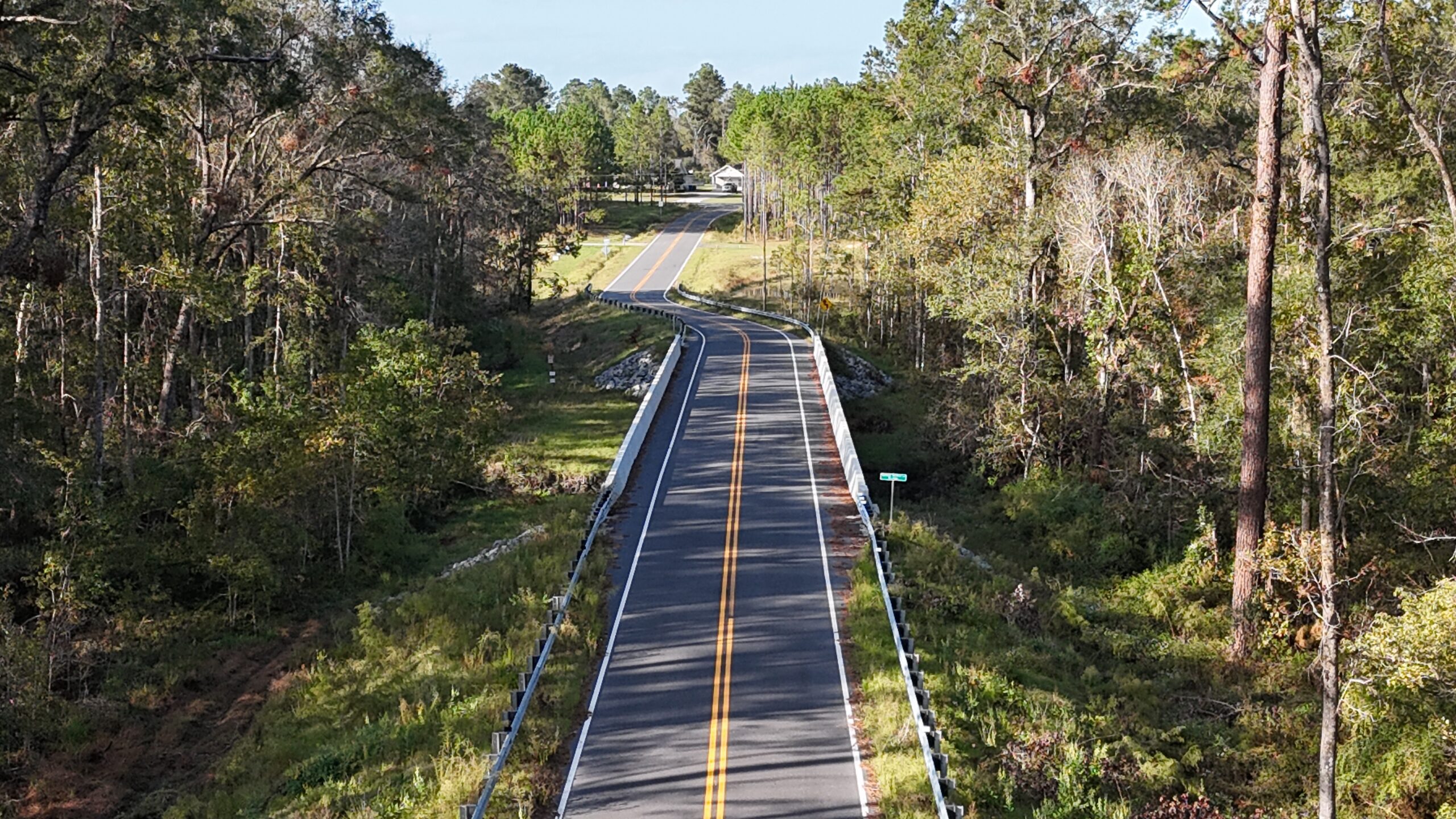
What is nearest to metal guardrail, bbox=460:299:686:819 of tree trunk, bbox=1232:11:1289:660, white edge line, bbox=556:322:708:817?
white edge line, bbox=556:322:708:817

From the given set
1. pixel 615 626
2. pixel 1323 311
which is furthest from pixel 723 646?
pixel 1323 311

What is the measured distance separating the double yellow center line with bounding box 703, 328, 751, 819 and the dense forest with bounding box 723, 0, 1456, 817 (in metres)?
3.63

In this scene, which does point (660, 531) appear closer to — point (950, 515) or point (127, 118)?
point (950, 515)

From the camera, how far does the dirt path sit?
19.2 m

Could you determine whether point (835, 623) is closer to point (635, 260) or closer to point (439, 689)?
point (439, 689)

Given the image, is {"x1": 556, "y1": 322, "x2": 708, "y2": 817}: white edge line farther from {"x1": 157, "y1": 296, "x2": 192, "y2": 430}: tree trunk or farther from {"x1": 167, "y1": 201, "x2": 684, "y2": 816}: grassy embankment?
{"x1": 157, "y1": 296, "x2": 192, "y2": 430}: tree trunk

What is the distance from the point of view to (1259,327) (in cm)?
1995

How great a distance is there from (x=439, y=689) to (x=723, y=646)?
538 centimetres

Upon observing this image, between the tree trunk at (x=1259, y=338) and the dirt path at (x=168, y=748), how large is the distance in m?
19.4

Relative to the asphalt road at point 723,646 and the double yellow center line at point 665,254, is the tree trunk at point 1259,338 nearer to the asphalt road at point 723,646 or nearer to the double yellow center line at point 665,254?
the asphalt road at point 723,646

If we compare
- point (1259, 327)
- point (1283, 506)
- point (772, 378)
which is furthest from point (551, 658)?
point (772, 378)

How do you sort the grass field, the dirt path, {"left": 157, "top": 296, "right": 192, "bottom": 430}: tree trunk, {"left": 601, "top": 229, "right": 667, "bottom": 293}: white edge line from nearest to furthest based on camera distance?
the grass field, the dirt path, {"left": 157, "top": 296, "right": 192, "bottom": 430}: tree trunk, {"left": 601, "top": 229, "right": 667, "bottom": 293}: white edge line

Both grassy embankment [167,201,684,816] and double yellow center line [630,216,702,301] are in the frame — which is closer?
grassy embankment [167,201,684,816]

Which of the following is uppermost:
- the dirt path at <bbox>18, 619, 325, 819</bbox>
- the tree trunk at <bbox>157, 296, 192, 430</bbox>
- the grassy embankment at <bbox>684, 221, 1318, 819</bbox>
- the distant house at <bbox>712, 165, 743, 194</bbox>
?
the distant house at <bbox>712, 165, 743, 194</bbox>
